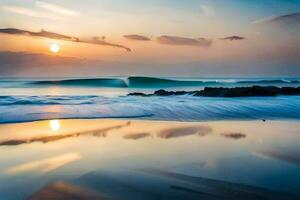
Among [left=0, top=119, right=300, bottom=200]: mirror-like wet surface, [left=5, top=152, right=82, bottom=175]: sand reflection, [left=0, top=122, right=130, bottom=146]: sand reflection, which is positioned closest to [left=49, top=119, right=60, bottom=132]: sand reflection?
[left=0, top=119, right=300, bottom=200]: mirror-like wet surface

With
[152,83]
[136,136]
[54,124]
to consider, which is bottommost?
[152,83]

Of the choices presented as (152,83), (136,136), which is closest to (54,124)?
(136,136)

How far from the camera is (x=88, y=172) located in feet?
13.4

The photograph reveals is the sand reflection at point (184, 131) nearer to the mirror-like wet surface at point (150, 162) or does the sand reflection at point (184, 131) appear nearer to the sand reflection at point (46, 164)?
the mirror-like wet surface at point (150, 162)

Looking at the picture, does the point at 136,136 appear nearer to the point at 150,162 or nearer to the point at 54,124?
the point at 150,162

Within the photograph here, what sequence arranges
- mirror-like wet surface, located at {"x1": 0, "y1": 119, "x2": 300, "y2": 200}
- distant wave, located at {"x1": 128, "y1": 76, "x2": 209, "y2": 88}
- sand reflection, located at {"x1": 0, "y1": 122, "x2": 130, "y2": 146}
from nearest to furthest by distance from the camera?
mirror-like wet surface, located at {"x1": 0, "y1": 119, "x2": 300, "y2": 200}
sand reflection, located at {"x1": 0, "y1": 122, "x2": 130, "y2": 146}
distant wave, located at {"x1": 128, "y1": 76, "x2": 209, "y2": 88}

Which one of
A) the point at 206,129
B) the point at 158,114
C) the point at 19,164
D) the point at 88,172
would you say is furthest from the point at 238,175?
the point at 158,114

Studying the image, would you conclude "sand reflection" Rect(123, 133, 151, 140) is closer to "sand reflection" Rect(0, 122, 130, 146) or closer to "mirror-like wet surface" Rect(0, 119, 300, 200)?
"mirror-like wet surface" Rect(0, 119, 300, 200)

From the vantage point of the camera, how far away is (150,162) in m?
4.55

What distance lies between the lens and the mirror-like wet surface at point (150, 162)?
3.43 meters

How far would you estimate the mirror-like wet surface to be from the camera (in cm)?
343

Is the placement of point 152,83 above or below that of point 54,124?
below

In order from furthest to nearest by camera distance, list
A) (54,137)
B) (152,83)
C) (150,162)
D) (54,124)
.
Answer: (152,83), (54,124), (54,137), (150,162)

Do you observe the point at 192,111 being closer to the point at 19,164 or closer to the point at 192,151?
the point at 192,151
